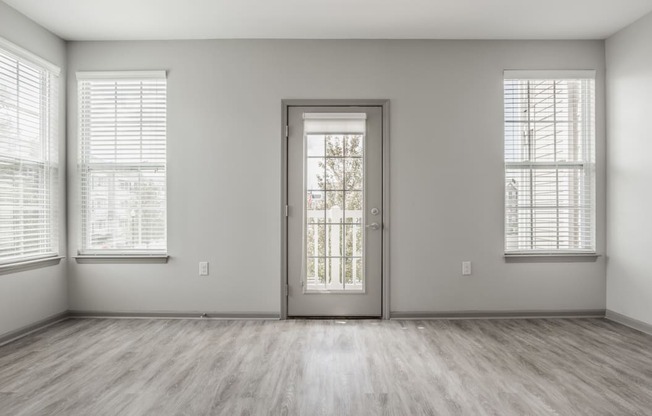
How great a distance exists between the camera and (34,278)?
3611 mm

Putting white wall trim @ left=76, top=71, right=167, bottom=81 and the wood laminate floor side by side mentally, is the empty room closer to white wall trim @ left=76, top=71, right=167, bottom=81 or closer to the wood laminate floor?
white wall trim @ left=76, top=71, right=167, bottom=81

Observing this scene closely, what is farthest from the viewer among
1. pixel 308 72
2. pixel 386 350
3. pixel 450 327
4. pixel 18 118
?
pixel 308 72

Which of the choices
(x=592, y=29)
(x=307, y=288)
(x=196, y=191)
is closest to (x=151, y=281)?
(x=196, y=191)

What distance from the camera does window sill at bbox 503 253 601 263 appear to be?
400 cm

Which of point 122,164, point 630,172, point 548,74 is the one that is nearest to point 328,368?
point 122,164

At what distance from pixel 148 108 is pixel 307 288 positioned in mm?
2279

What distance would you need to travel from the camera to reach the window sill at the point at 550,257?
4.00 metres

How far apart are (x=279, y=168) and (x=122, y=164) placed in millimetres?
1498

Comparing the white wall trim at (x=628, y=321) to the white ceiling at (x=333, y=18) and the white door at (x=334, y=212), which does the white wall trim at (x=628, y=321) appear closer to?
the white door at (x=334, y=212)

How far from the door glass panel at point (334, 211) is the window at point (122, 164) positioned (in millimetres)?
1400

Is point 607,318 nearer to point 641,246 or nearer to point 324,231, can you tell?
point 641,246

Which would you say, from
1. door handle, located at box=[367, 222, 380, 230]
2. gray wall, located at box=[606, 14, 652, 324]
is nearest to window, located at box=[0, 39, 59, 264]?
door handle, located at box=[367, 222, 380, 230]

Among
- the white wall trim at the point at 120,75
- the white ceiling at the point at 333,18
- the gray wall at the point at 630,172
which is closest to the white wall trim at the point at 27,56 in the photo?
the white wall trim at the point at 120,75

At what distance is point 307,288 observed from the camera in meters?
4.01
